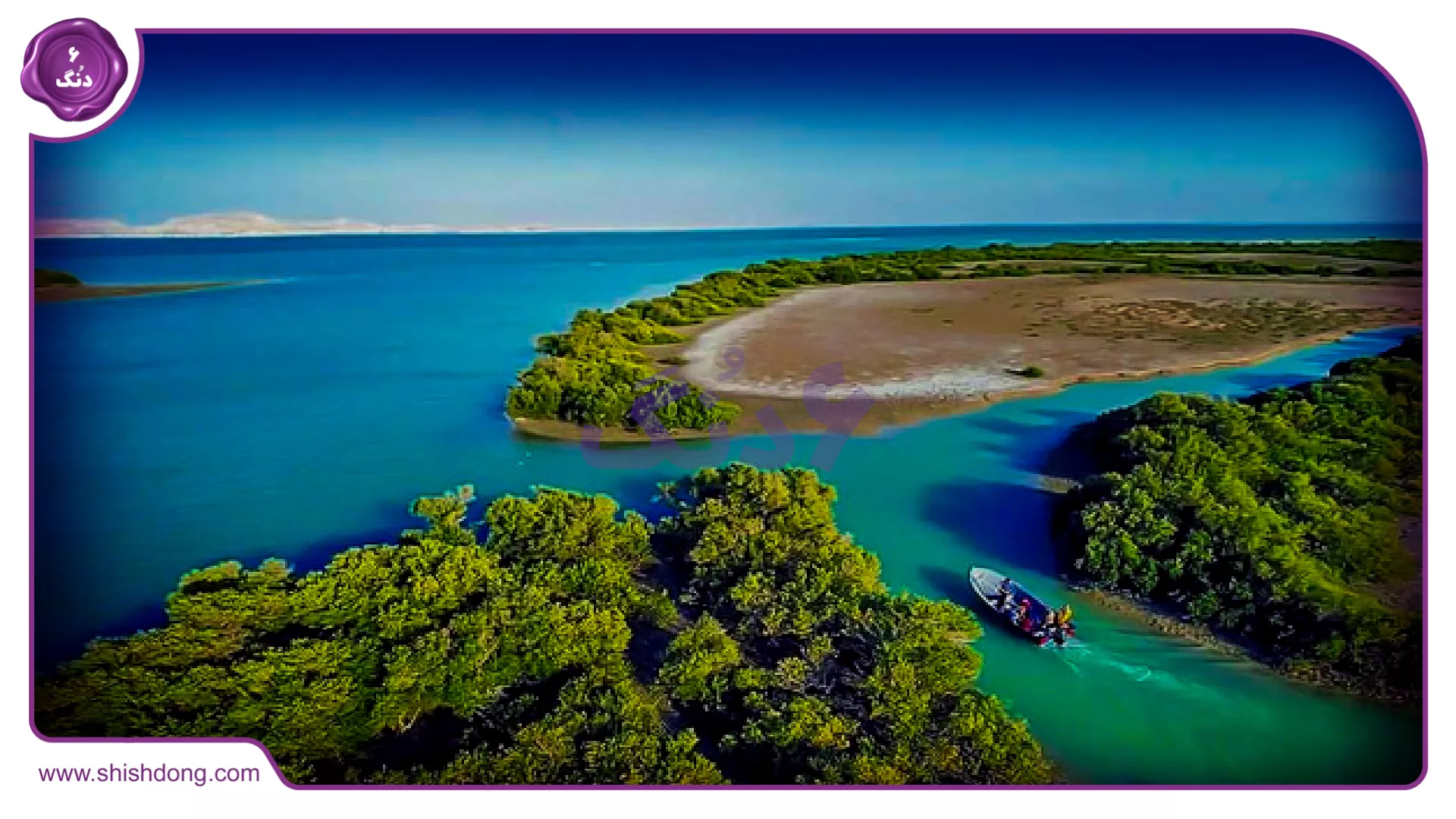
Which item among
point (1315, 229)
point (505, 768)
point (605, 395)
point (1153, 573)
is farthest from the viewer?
point (605, 395)

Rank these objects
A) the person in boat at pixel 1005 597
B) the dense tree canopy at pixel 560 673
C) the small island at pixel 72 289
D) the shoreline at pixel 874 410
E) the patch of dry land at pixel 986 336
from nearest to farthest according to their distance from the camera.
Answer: the dense tree canopy at pixel 560 673
the small island at pixel 72 289
the person in boat at pixel 1005 597
the shoreline at pixel 874 410
the patch of dry land at pixel 986 336

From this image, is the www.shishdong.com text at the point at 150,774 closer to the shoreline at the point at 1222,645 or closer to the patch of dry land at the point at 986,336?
the patch of dry land at the point at 986,336

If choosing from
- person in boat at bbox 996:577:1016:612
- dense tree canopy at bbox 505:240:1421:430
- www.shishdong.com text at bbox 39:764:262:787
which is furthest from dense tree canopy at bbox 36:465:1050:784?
dense tree canopy at bbox 505:240:1421:430

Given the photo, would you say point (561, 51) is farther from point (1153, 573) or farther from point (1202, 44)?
point (1153, 573)

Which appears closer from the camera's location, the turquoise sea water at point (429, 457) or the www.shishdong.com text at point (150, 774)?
the www.shishdong.com text at point (150, 774)

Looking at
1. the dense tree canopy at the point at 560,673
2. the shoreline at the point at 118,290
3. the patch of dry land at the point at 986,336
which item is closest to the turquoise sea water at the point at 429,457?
the shoreline at the point at 118,290

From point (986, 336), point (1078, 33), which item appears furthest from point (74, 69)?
point (986, 336)

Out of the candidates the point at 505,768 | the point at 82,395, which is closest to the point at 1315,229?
the point at 505,768
